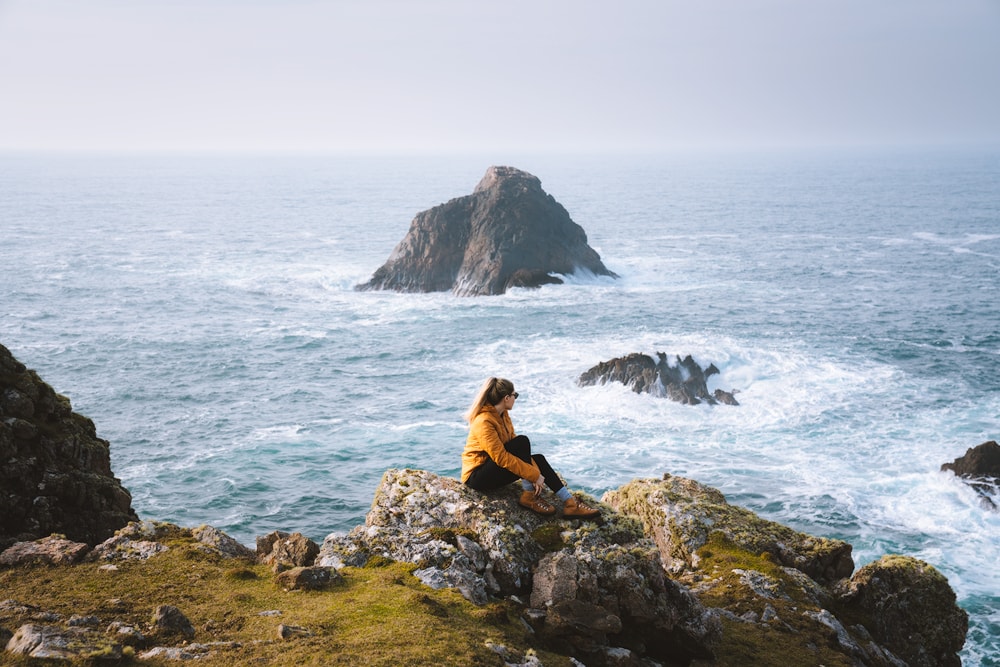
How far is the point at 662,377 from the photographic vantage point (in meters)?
51.0

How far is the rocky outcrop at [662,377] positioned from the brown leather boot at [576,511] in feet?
121

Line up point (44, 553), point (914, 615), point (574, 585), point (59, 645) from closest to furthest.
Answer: point (59, 645), point (574, 585), point (44, 553), point (914, 615)

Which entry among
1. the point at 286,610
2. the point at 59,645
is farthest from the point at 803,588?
the point at 59,645

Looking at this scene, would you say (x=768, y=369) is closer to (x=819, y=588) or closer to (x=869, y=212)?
(x=819, y=588)

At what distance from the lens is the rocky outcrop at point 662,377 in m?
49.8

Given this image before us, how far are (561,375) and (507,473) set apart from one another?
40.9 m

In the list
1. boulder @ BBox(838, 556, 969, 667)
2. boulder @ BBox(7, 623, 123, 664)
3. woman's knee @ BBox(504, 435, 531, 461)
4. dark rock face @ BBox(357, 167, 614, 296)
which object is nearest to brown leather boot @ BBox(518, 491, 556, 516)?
woman's knee @ BBox(504, 435, 531, 461)

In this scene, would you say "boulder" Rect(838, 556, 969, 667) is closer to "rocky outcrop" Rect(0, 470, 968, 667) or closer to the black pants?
"rocky outcrop" Rect(0, 470, 968, 667)

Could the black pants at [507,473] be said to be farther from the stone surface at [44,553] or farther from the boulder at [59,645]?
the stone surface at [44,553]

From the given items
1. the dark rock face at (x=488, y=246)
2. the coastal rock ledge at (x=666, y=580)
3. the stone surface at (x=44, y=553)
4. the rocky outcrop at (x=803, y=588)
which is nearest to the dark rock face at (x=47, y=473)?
the stone surface at (x=44, y=553)

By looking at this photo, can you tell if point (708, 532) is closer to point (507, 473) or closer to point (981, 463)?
point (507, 473)

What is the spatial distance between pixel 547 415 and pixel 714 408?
33.7ft

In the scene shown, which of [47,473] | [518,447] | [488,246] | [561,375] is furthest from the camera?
[488,246]

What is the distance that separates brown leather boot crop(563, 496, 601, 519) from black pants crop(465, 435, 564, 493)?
0.38 meters
